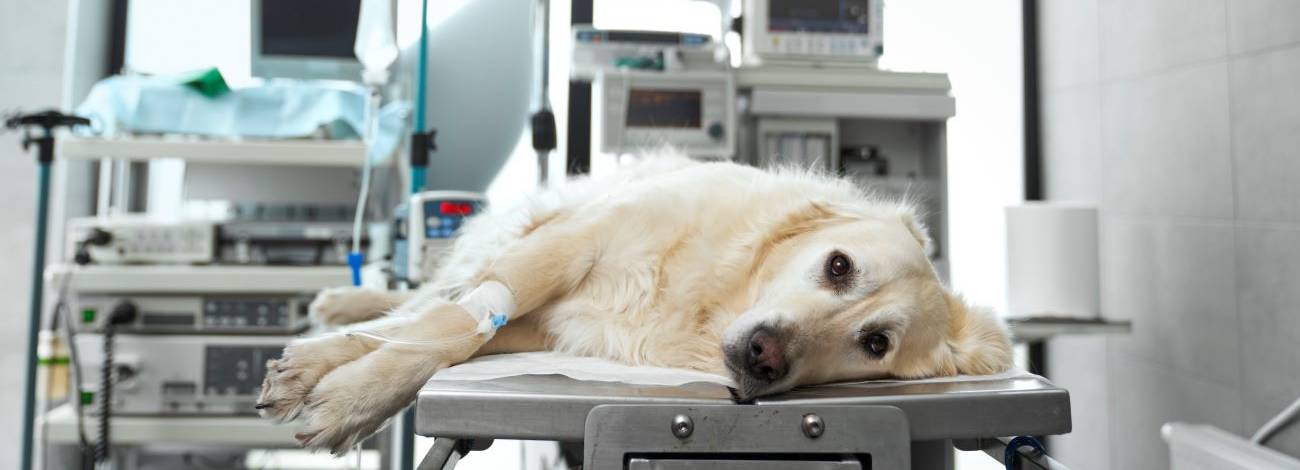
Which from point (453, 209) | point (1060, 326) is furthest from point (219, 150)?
point (1060, 326)

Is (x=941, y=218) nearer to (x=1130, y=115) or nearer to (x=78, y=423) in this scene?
(x=1130, y=115)

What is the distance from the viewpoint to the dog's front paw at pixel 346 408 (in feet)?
2.78

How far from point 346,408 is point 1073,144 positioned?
9.87 feet

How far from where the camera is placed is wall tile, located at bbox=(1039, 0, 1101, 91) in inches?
115

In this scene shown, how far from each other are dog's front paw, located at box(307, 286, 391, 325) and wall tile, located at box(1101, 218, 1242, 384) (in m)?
2.23

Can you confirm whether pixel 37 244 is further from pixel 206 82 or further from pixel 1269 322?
pixel 1269 322

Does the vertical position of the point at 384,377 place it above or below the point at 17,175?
below

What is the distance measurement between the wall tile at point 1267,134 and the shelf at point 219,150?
2.29m

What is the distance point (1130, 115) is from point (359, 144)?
2436mm

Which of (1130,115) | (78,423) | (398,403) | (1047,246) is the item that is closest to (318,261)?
(78,423)

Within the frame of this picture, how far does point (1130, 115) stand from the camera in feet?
8.80

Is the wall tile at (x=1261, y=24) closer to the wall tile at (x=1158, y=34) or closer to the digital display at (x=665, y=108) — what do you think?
the wall tile at (x=1158, y=34)

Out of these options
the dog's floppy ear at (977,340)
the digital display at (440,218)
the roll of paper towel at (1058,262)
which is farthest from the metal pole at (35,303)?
the roll of paper towel at (1058,262)

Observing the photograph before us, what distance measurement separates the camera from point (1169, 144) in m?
2.48
